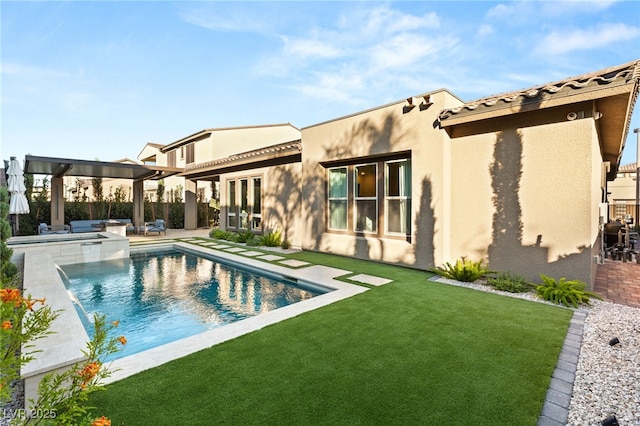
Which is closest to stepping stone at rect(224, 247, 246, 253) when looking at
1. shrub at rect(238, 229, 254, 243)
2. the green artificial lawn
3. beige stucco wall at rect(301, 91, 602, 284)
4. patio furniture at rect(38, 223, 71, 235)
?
shrub at rect(238, 229, 254, 243)

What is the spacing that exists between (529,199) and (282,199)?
32.2ft

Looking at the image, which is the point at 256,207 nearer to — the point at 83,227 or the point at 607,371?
the point at 83,227

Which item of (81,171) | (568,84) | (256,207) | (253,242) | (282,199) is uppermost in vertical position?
(568,84)

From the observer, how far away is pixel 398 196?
1000 cm

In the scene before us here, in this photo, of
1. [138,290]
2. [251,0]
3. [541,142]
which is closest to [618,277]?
[541,142]

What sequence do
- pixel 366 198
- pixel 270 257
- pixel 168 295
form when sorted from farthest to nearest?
pixel 270 257 < pixel 366 198 < pixel 168 295

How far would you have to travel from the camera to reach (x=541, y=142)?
23.9 ft

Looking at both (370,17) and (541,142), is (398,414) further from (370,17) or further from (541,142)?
(370,17)

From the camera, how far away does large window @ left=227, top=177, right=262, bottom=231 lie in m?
16.2

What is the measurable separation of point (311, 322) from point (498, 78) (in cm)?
1757

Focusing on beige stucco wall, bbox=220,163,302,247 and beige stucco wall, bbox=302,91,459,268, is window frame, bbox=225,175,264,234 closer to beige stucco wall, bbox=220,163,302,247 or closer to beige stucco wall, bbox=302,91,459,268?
beige stucco wall, bbox=220,163,302,247

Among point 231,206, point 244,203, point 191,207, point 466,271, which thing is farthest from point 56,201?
point 466,271

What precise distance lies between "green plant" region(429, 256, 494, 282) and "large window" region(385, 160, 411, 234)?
193cm

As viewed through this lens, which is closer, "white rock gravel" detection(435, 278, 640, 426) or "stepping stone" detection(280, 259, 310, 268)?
"white rock gravel" detection(435, 278, 640, 426)
